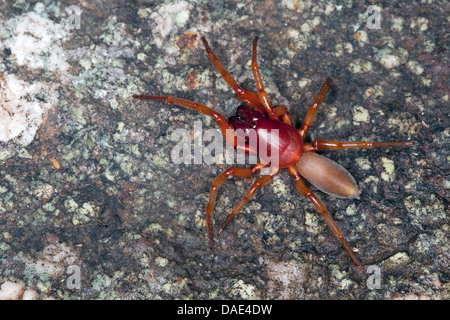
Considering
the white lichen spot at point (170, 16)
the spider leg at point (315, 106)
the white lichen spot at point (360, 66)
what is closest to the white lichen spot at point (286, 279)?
the spider leg at point (315, 106)

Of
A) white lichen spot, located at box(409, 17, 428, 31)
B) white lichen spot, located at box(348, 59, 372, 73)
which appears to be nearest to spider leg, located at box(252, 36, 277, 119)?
white lichen spot, located at box(348, 59, 372, 73)

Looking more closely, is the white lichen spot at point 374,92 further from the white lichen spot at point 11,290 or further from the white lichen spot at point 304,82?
the white lichen spot at point 11,290

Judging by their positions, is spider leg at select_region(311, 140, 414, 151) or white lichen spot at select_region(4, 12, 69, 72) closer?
spider leg at select_region(311, 140, 414, 151)

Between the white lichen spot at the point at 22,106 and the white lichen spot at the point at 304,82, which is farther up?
the white lichen spot at the point at 304,82

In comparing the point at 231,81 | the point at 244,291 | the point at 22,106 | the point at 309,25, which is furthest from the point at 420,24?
the point at 22,106

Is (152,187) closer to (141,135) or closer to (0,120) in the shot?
(141,135)

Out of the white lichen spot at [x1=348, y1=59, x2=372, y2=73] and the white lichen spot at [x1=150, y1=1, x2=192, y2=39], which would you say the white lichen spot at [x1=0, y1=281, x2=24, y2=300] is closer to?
the white lichen spot at [x1=150, y1=1, x2=192, y2=39]
